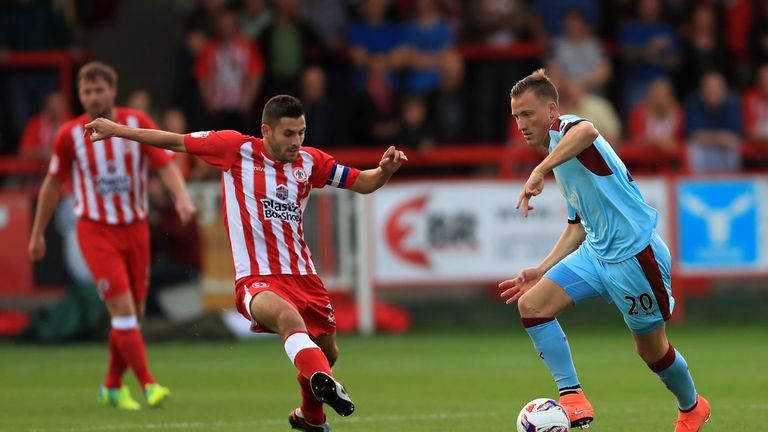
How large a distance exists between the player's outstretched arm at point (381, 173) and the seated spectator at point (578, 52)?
31.5 feet

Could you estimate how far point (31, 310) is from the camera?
51.2 ft

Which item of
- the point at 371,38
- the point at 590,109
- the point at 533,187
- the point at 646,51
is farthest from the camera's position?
the point at 646,51

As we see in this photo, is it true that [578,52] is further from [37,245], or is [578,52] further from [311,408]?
[311,408]

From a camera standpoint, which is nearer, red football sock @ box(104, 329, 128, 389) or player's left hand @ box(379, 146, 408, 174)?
player's left hand @ box(379, 146, 408, 174)

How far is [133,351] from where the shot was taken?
986 centimetres

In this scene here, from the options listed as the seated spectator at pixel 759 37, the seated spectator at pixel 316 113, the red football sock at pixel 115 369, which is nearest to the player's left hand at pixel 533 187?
the red football sock at pixel 115 369

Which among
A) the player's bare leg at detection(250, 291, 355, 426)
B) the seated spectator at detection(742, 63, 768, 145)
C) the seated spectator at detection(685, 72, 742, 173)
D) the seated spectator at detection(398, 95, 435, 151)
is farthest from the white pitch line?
the seated spectator at detection(742, 63, 768, 145)

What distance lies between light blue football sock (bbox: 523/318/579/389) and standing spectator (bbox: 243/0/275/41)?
1050 cm

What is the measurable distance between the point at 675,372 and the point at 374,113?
9604mm

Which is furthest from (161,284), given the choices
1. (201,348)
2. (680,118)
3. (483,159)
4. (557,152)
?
(557,152)

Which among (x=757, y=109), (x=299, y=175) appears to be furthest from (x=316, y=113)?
(x=299, y=175)

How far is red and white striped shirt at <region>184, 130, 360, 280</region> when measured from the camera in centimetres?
791

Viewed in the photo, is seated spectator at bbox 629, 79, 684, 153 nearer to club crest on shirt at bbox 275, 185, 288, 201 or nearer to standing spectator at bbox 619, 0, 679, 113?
standing spectator at bbox 619, 0, 679, 113

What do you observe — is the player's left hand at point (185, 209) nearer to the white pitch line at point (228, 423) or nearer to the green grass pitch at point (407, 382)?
the green grass pitch at point (407, 382)
